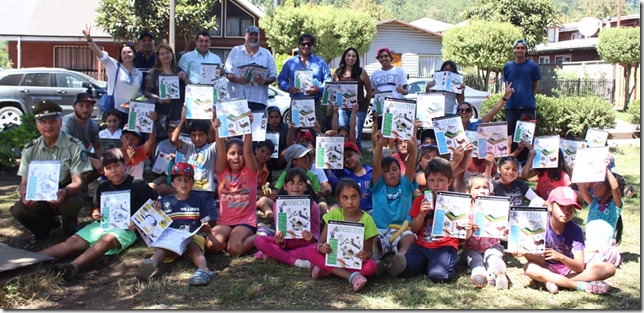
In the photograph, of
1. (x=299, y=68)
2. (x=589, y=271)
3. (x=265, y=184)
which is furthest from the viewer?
(x=299, y=68)

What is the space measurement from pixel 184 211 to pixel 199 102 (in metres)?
1.45

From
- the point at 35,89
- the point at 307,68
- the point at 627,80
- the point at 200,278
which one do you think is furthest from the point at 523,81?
the point at 627,80

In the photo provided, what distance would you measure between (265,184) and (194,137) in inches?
42.9

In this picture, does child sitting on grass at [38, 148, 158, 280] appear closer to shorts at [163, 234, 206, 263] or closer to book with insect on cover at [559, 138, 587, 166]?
shorts at [163, 234, 206, 263]

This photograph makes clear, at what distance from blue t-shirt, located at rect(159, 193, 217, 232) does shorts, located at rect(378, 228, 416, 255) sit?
1.59m

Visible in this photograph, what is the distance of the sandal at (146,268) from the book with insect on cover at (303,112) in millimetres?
2960

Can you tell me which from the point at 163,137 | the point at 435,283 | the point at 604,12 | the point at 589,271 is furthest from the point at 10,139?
the point at 604,12

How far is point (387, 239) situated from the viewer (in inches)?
227

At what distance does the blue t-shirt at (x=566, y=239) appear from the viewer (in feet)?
16.8

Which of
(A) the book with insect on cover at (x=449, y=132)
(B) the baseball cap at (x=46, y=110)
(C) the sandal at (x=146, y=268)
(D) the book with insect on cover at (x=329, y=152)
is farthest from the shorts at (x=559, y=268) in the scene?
(B) the baseball cap at (x=46, y=110)

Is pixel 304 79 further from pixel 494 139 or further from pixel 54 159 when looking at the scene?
pixel 54 159

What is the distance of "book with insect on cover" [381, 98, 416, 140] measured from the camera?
20.7 feet

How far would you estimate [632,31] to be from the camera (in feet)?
84.6

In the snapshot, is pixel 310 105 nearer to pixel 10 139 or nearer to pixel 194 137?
pixel 194 137
